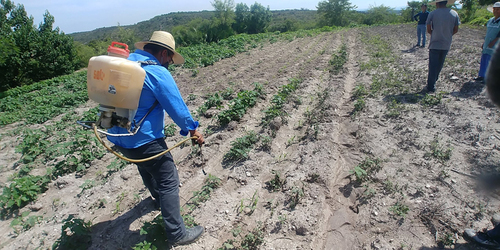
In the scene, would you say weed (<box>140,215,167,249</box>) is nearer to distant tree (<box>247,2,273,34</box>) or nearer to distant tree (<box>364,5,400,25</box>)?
distant tree (<box>247,2,273,34</box>)

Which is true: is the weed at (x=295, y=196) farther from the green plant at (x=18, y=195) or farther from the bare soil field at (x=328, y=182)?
the green plant at (x=18, y=195)

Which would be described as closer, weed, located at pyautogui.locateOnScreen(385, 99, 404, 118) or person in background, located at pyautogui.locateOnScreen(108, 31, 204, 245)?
person in background, located at pyautogui.locateOnScreen(108, 31, 204, 245)

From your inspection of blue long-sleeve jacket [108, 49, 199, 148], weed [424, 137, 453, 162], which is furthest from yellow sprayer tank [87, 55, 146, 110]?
weed [424, 137, 453, 162]

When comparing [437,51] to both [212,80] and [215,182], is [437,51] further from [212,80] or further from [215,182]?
[212,80]

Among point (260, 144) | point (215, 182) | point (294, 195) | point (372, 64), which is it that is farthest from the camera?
point (372, 64)

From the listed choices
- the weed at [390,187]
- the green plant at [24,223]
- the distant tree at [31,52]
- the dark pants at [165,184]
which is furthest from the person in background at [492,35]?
the distant tree at [31,52]

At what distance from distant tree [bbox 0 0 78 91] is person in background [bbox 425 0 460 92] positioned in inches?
838

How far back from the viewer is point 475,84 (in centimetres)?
566

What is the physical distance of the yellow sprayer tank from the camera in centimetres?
191

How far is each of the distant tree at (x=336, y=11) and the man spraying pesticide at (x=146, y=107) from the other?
5520 cm

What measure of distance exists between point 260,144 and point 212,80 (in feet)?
17.0

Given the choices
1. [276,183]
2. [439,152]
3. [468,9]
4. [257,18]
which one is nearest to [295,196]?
[276,183]

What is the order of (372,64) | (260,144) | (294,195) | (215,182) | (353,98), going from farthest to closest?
(372,64) → (353,98) → (260,144) → (215,182) → (294,195)

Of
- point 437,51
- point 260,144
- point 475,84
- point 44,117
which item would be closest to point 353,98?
point 437,51
